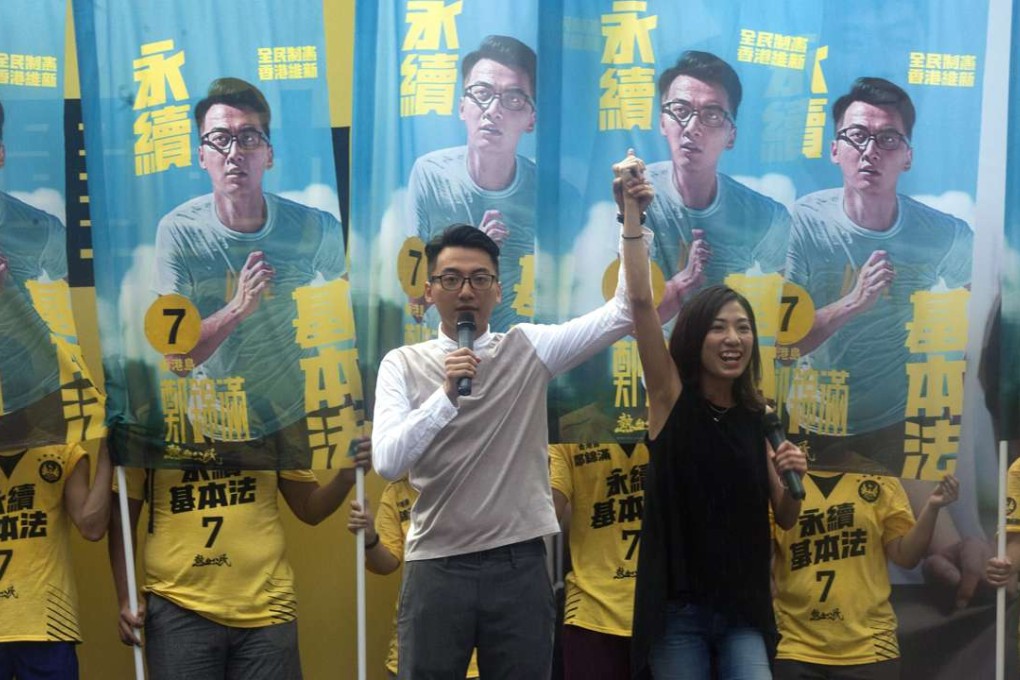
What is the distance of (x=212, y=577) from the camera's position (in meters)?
4.22

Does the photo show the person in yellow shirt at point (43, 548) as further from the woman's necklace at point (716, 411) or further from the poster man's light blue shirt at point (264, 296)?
the woman's necklace at point (716, 411)

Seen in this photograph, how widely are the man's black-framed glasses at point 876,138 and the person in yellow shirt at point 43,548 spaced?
2541mm

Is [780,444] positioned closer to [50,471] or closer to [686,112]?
[686,112]

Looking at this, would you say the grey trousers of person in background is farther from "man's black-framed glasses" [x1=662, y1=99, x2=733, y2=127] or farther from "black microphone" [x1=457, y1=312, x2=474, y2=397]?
"man's black-framed glasses" [x1=662, y1=99, x2=733, y2=127]

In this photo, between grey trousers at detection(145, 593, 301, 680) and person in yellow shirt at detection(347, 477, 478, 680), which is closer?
grey trousers at detection(145, 593, 301, 680)

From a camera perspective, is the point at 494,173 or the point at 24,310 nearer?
the point at 24,310

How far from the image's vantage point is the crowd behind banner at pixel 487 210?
4.17m

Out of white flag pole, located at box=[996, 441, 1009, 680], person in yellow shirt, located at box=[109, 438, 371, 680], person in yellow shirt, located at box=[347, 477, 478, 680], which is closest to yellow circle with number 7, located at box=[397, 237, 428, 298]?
person in yellow shirt, located at box=[109, 438, 371, 680]

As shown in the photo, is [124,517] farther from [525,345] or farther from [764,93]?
[764,93]

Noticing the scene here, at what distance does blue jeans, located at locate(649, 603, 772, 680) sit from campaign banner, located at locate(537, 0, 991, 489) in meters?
0.98

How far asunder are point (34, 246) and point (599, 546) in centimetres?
199

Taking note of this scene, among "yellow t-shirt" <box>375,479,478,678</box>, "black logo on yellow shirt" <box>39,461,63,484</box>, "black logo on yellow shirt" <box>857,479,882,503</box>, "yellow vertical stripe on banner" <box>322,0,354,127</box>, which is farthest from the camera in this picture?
"yellow vertical stripe on banner" <box>322,0,354,127</box>

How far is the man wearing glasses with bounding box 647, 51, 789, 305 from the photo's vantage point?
164 inches

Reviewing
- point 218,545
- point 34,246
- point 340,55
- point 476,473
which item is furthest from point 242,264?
point 476,473
